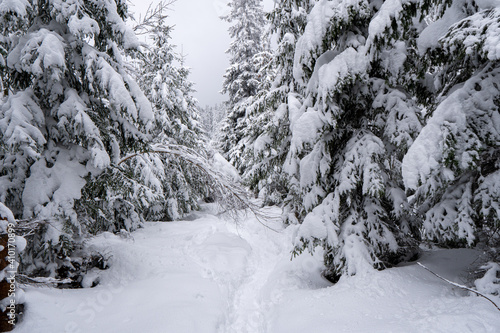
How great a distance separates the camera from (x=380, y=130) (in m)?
5.92

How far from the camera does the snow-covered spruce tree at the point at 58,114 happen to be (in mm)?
4805

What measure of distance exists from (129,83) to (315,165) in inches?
187

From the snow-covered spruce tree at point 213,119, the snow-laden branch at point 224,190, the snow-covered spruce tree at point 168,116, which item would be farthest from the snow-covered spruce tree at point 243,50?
the snow-covered spruce tree at point 213,119

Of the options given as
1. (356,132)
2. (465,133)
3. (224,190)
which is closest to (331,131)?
(356,132)

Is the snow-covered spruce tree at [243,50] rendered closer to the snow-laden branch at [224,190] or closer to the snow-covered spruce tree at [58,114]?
the snow-laden branch at [224,190]

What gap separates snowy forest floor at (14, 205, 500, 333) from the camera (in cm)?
409

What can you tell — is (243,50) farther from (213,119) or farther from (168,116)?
(213,119)

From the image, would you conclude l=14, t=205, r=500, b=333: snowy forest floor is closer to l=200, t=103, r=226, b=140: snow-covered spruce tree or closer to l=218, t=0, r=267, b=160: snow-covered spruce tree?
l=218, t=0, r=267, b=160: snow-covered spruce tree

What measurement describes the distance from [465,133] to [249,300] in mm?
6041

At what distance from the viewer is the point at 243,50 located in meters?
20.1

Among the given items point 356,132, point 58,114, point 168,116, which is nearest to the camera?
point 58,114

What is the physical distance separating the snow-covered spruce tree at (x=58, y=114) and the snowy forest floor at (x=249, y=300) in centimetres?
129

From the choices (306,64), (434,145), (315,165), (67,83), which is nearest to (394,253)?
(315,165)

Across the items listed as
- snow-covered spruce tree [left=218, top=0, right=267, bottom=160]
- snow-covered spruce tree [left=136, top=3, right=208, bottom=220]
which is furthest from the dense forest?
snow-covered spruce tree [left=218, top=0, right=267, bottom=160]
